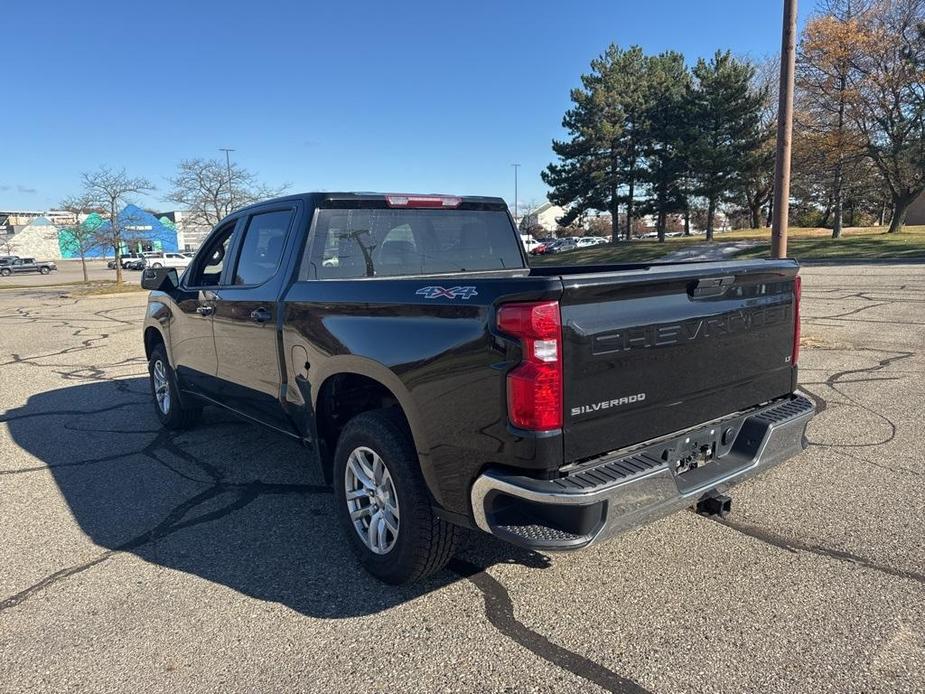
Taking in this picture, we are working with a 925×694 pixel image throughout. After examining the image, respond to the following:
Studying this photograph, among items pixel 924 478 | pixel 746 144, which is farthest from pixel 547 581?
pixel 746 144

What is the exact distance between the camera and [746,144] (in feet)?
128

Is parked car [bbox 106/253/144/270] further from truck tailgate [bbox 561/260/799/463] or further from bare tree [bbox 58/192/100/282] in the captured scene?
truck tailgate [bbox 561/260/799/463]

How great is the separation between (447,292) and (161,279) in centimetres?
372

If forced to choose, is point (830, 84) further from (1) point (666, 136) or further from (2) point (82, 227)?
(2) point (82, 227)

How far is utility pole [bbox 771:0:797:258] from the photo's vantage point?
24.2 ft

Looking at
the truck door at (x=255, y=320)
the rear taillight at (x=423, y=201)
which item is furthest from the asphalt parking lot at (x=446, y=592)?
the rear taillight at (x=423, y=201)

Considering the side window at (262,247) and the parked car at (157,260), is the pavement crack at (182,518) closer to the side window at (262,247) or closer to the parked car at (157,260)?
the side window at (262,247)

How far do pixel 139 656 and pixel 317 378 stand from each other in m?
1.48

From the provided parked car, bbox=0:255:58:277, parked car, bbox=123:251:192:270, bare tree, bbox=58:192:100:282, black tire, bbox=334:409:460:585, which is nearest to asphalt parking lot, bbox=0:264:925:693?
black tire, bbox=334:409:460:585

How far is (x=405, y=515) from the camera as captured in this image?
2965 millimetres

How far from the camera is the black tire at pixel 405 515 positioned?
2.94m

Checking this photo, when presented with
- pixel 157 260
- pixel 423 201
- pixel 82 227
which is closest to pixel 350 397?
pixel 423 201

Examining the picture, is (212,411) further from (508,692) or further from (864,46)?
(864,46)

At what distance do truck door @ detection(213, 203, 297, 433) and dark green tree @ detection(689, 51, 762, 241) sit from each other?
3854 centimetres
